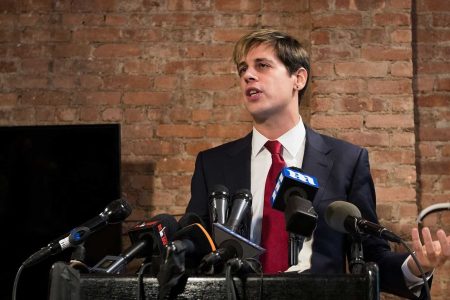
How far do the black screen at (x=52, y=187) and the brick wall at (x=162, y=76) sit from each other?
0.26m

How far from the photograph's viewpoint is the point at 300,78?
7.93 feet

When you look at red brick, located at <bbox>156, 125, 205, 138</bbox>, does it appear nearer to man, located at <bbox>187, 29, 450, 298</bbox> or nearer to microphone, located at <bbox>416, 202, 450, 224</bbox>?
man, located at <bbox>187, 29, 450, 298</bbox>

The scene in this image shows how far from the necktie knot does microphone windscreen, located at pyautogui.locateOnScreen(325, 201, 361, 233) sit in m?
0.61

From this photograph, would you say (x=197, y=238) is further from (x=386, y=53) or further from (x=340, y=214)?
(x=386, y=53)

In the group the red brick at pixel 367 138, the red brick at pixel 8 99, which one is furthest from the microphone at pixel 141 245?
the red brick at pixel 8 99

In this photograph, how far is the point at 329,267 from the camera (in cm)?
206

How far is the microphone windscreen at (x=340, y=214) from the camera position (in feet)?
5.20

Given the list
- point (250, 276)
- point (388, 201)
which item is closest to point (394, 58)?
point (388, 201)

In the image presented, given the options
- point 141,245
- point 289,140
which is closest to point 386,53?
point 289,140

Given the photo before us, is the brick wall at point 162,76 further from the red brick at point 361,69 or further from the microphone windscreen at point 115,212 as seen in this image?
the microphone windscreen at point 115,212

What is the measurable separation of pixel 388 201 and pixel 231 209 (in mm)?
1388

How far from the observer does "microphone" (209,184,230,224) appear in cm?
172

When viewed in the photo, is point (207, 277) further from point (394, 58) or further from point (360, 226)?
point (394, 58)

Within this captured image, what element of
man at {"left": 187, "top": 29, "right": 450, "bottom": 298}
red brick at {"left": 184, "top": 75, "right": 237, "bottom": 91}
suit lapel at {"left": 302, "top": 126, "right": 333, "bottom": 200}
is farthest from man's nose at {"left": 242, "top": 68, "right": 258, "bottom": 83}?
red brick at {"left": 184, "top": 75, "right": 237, "bottom": 91}
